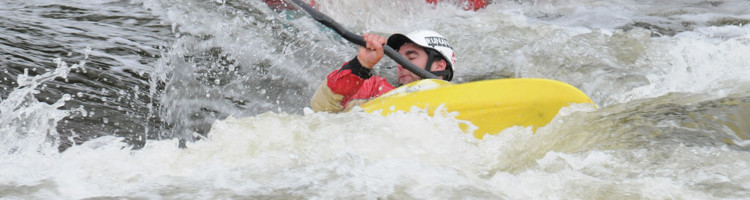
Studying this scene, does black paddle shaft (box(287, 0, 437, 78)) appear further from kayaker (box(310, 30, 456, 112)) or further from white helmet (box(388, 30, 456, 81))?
white helmet (box(388, 30, 456, 81))

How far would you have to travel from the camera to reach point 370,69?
358cm

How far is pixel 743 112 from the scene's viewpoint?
102 inches

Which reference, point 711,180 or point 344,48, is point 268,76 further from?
point 711,180

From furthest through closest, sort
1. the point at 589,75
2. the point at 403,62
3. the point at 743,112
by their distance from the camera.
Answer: the point at 589,75 < the point at 403,62 < the point at 743,112

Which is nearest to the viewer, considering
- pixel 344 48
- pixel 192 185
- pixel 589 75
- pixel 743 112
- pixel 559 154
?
pixel 192 185

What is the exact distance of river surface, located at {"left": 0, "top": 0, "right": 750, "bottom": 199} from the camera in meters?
2.10

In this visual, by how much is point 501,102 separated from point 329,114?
2.38ft

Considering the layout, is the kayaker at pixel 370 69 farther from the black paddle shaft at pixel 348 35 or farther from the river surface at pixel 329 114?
the river surface at pixel 329 114

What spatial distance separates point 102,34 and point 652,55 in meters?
4.02

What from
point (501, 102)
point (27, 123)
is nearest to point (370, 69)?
point (501, 102)

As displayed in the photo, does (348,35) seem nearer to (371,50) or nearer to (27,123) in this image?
(371,50)

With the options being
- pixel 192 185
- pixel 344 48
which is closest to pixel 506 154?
pixel 192 185

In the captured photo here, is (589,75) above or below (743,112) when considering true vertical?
below

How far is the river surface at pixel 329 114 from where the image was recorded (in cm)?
210
